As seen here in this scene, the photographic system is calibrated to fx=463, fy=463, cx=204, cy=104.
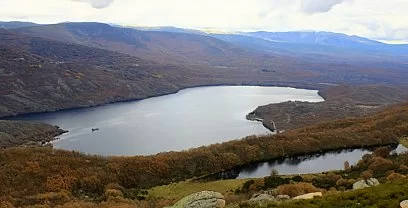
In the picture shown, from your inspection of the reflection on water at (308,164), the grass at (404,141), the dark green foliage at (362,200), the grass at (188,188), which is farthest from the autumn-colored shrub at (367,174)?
the dark green foliage at (362,200)

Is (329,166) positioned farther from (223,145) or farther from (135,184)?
(135,184)

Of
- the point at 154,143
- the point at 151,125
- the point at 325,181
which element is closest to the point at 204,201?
the point at 325,181

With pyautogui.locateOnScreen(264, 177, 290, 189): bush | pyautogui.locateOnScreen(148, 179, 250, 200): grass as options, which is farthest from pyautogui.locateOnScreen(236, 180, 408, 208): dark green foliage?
pyautogui.locateOnScreen(148, 179, 250, 200): grass

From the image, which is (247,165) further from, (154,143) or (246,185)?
(154,143)

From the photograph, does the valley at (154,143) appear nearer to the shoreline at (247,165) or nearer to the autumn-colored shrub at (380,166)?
the autumn-colored shrub at (380,166)

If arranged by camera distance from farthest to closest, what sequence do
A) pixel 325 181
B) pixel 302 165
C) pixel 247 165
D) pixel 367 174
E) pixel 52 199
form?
1. pixel 247 165
2. pixel 302 165
3. pixel 367 174
4. pixel 325 181
5. pixel 52 199

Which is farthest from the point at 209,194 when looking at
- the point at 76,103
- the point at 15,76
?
the point at 15,76

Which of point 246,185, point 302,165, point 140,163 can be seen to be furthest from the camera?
point 302,165
